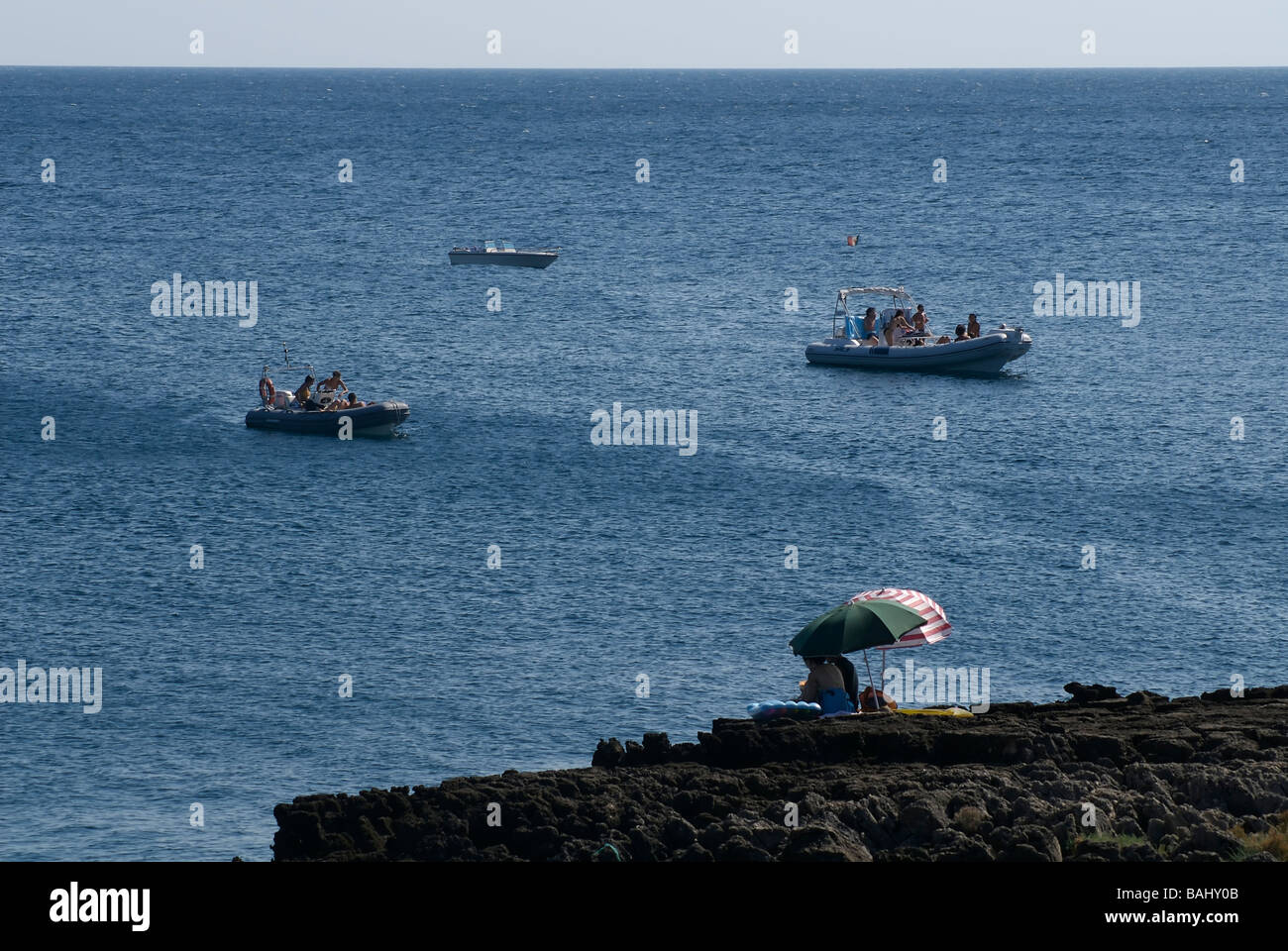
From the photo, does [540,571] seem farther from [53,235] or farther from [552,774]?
[53,235]

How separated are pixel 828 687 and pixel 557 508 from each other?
3509 centimetres

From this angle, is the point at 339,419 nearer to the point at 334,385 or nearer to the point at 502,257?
the point at 334,385

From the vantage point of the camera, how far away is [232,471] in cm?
6406

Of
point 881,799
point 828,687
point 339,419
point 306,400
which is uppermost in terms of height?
point 306,400

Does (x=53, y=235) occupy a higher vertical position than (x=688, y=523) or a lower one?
higher

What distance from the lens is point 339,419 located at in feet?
224

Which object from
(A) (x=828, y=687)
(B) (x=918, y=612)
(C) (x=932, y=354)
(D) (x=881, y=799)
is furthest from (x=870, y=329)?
(D) (x=881, y=799)

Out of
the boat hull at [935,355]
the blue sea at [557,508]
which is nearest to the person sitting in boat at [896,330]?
the boat hull at [935,355]

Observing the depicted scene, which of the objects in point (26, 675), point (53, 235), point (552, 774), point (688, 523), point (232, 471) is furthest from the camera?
point (53, 235)

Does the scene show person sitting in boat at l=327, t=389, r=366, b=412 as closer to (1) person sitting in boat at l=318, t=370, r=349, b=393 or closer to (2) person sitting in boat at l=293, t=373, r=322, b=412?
(2) person sitting in boat at l=293, t=373, r=322, b=412

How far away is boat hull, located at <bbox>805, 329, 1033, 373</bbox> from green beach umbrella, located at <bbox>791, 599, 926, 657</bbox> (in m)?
58.3
